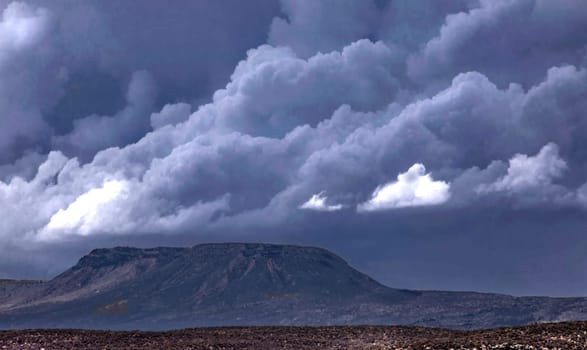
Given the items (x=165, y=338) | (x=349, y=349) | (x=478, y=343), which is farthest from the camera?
(x=165, y=338)

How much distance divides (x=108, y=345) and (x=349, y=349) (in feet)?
82.9

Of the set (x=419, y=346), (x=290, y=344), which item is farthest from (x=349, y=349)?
(x=419, y=346)

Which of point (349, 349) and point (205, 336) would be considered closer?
point (349, 349)

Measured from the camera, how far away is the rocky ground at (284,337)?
254ft

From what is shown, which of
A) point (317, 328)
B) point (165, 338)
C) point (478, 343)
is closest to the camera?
point (478, 343)

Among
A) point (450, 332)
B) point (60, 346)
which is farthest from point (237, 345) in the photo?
point (450, 332)

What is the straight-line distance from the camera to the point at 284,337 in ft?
311

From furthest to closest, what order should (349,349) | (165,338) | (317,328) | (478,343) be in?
(317,328) < (165,338) < (349,349) < (478,343)

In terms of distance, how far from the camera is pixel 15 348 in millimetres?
85750

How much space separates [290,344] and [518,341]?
88.1 feet

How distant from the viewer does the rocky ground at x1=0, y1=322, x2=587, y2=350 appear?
77.6 metres

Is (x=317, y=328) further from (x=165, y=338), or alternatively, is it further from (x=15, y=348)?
(x=15, y=348)

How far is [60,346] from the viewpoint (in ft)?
290

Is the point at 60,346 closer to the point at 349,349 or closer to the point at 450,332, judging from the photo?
the point at 349,349
